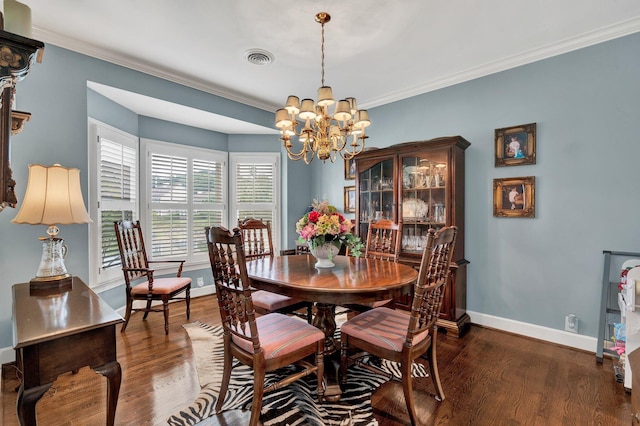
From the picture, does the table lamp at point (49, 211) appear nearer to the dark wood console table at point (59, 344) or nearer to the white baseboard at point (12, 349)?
the dark wood console table at point (59, 344)

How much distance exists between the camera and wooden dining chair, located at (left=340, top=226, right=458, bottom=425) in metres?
1.66

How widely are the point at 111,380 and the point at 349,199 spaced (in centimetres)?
354

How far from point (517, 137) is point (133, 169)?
441cm

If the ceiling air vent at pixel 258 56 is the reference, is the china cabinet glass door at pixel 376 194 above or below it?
below

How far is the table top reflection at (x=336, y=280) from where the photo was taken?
1.73 m

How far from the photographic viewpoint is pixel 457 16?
2346mm

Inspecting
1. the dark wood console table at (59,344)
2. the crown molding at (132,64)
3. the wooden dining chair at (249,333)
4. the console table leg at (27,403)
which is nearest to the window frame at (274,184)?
the crown molding at (132,64)

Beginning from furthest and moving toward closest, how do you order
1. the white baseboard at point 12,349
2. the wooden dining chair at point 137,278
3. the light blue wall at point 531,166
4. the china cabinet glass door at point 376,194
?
the china cabinet glass door at point 376,194 → the wooden dining chair at point 137,278 → the light blue wall at point 531,166 → the white baseboard at point 12,349

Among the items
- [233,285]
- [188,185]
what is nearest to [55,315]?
[233,285]

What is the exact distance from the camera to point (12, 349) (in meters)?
2.35

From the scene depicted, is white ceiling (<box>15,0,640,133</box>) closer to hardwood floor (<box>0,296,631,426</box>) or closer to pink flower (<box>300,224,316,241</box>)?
pink flower (<box>300,224,316,241</box>)

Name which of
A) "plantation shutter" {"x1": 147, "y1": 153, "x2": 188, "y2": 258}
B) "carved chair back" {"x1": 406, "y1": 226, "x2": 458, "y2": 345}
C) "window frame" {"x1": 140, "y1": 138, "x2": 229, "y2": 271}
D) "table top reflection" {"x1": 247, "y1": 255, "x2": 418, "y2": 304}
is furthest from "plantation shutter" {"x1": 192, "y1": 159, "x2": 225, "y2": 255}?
"carved chair back" {"x1": 406, "y1": 226, "x2": 458, "y2": 345}

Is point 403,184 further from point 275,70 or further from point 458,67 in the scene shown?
point 275,70

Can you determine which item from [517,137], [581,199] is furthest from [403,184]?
[581,199]
